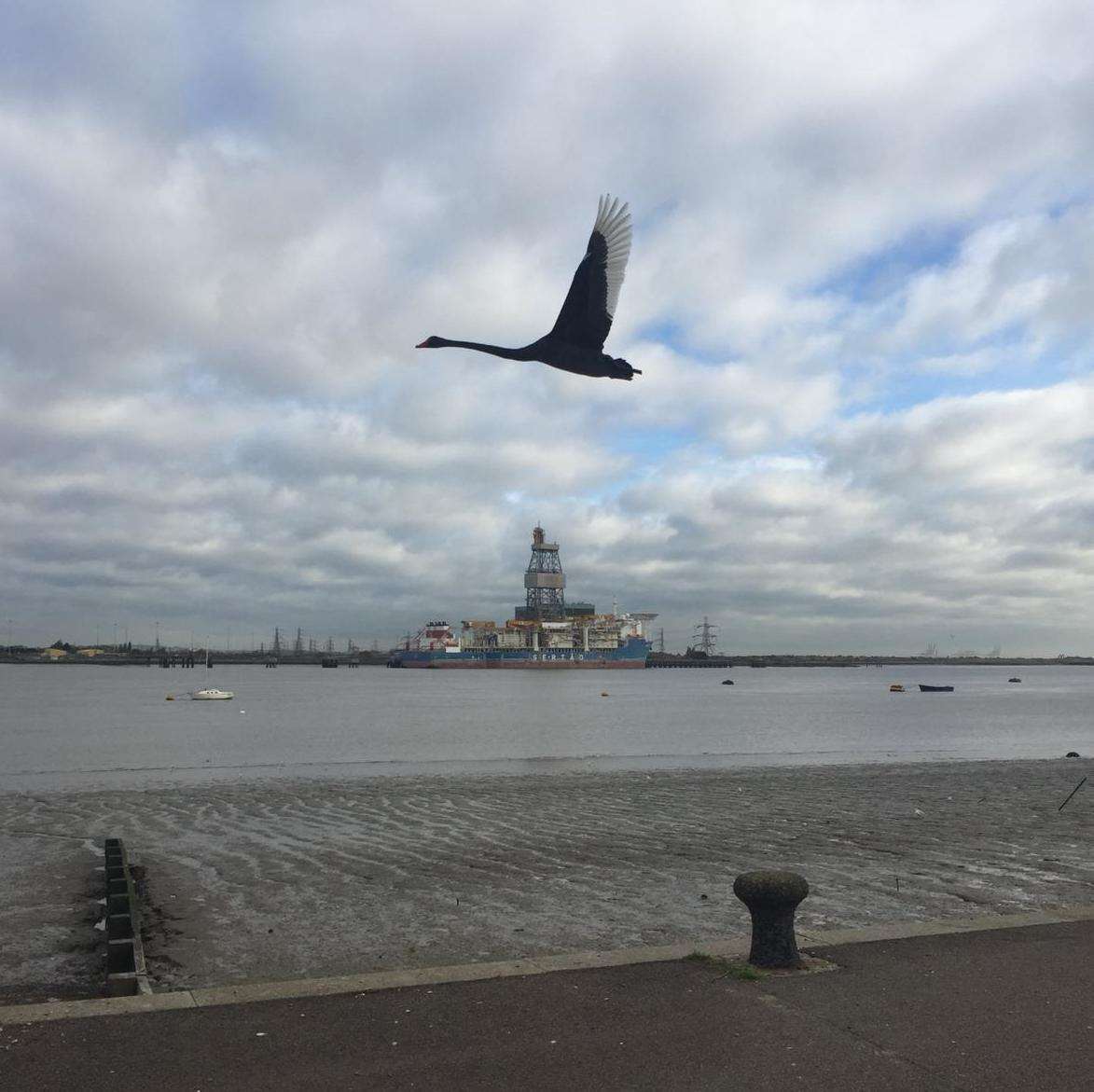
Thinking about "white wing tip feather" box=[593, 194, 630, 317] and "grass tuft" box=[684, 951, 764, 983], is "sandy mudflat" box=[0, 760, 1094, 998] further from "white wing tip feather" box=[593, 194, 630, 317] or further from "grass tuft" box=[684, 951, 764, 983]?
"white wing tip feather" box=[593, 194, 630, 317]

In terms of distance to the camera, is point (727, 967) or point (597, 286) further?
point (597, 286)

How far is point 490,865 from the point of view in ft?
39.4

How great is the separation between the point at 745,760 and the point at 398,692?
253ft

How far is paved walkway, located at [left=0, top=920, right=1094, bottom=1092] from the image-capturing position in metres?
4.88

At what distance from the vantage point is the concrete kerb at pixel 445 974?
5879 mm

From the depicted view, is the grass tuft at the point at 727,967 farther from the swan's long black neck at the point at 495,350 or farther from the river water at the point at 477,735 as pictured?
the river water at the point at 477,735

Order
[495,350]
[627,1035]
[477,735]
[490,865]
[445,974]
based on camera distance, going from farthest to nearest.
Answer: [477,735]
[490,865]
[495,350]
[445,974]
[627,1035]

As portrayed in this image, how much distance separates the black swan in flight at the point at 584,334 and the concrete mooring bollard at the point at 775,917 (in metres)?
4.45

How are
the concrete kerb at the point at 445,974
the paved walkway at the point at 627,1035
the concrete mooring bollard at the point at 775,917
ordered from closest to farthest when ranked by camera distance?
the paved walkway at the point at 627,1035, the concrete kerb at the point at 445,974, the concrete mooring bollard at the point at 775,917

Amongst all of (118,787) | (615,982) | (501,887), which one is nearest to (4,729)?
(118,787)

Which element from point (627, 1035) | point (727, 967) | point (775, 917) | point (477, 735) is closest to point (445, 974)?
point (627, 1035)

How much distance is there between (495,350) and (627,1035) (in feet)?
18.9

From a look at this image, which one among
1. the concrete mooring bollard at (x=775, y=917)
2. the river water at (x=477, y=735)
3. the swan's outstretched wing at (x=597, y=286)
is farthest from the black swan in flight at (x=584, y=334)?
the river water at (x=477, y=735)

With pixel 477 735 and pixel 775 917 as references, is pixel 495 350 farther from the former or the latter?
pixel 477 735
